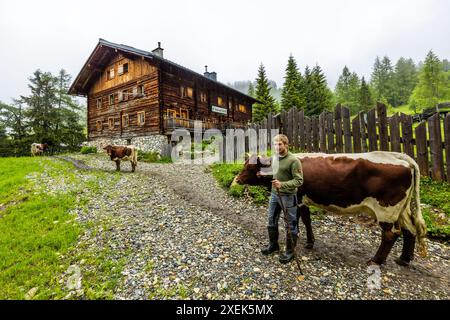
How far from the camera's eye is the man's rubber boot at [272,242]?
3.98 meters

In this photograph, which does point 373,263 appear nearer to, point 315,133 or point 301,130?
point 315,133

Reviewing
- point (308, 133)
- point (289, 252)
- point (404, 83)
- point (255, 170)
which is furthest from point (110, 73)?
point (404, 83)

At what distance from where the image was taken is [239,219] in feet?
18.8

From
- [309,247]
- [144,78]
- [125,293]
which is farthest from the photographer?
[144,78]

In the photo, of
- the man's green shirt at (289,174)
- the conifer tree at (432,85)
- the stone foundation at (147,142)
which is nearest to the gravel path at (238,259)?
the man's green shirt at (289,174)

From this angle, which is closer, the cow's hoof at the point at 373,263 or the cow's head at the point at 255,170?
the cow's hoof at the point at 373,263

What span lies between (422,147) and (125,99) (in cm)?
2553

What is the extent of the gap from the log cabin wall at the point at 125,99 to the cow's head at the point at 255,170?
18426 millimetres

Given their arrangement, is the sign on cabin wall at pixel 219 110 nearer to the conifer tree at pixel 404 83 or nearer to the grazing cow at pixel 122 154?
the grazing cow at pixel 122 154

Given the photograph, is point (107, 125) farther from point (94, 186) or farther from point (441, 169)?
point (441, 169)

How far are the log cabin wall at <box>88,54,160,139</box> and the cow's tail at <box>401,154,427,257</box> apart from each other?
2058cm

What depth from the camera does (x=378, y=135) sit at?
6.99 meters

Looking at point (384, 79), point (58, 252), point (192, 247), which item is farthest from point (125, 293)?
point (384, 79)
